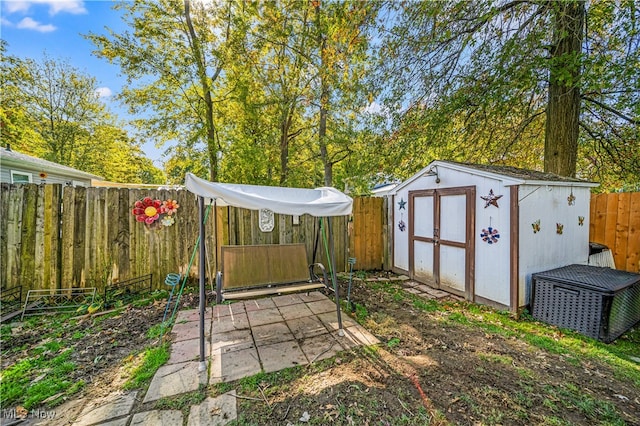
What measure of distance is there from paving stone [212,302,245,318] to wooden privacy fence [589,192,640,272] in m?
6.66

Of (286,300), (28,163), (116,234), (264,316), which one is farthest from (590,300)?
(28,163)

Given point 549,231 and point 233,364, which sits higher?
point 549,231

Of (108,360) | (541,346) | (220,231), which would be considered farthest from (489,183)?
(108,360)

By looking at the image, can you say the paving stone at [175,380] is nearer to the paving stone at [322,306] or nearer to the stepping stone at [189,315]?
the stepping stone at [189,315]

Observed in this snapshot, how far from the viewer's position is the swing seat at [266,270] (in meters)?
3.52

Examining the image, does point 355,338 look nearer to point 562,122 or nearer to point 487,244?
point 487,244

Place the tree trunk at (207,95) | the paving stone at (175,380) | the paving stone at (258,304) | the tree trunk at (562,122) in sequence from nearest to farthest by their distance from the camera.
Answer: the paving stone at (175,380) < the paving stone at (258,304) < the tree trunk at (562,122) < the tree trunk at (207,95)

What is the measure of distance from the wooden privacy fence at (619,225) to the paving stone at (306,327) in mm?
5604

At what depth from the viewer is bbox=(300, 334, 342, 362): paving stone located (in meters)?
2.53

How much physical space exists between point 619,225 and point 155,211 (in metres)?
8.19

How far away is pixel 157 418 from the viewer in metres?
1.75

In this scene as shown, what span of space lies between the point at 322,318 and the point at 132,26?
8.47 meters

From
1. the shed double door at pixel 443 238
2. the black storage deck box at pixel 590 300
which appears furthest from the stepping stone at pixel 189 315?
the black storage deck box at pixel 590 300

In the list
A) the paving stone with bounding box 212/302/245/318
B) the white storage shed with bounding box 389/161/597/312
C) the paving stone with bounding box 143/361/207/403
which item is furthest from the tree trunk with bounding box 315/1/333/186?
the paving stone with bounding box 143/361/207/403
